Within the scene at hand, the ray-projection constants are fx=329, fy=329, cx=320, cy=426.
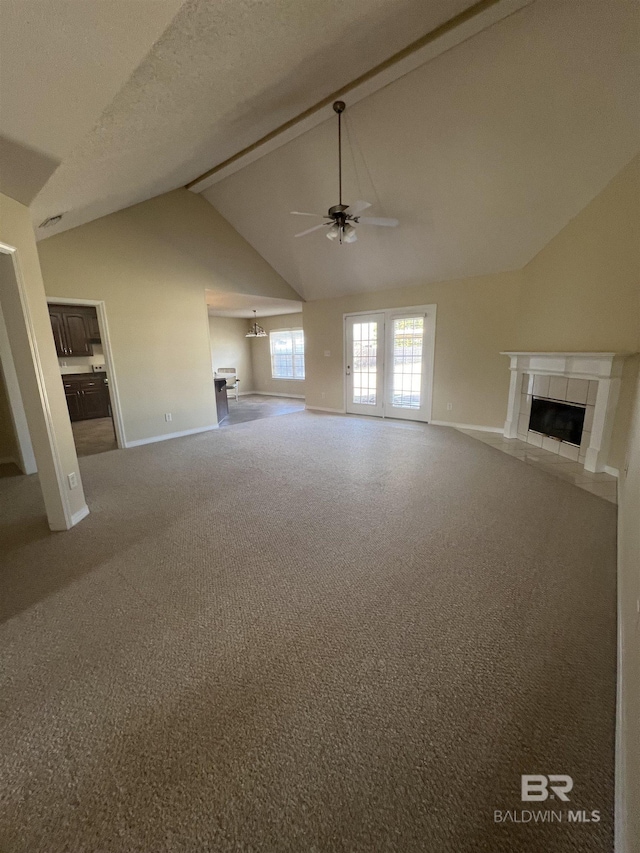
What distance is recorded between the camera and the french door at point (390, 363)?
5918 mm

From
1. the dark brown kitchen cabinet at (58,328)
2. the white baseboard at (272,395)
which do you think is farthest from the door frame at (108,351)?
the white baseboard at (272,395)

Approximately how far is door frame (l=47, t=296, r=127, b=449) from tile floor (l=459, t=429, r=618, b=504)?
5.27m

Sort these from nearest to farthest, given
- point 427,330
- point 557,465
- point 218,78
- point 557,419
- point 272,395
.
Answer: point 218,78 → point 557,465 → point 557,419 → point 427,330 → point 272,395

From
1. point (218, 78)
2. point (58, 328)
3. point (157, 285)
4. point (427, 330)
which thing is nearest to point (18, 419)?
point (157, 285)

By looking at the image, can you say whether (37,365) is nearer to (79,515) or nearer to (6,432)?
(79,515)

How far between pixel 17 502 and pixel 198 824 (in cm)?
335

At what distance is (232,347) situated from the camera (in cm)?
963

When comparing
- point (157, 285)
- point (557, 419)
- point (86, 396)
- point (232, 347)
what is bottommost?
point (557, 419)

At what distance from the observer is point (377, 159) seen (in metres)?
3.72

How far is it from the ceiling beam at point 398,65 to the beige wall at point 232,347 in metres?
5.39

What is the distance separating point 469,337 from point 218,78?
15.3 ft

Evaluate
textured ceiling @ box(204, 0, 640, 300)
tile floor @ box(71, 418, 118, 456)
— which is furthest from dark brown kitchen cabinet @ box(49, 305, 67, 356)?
textured ceiling @ box(204, 0, 640, 300)

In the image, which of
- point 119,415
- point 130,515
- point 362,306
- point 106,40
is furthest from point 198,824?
point 362,306

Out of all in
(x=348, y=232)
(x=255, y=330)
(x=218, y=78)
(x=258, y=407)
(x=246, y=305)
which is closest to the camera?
(x=218, y=78)
